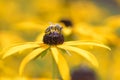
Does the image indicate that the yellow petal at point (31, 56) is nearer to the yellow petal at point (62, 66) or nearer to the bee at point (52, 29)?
the yellow petal at point (62, 66)

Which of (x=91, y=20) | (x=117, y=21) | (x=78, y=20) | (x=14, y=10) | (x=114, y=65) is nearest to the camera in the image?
(x=114, y=65)

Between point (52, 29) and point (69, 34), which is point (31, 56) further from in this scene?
point (69, 34)

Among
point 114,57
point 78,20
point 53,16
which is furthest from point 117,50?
point 53,16

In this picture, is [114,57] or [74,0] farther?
[74,0]

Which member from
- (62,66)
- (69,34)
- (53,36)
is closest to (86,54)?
(62,66)

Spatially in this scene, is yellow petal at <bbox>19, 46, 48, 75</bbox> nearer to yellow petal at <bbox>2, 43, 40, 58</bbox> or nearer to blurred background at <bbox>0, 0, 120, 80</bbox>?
yellow petal at <bbox>2, 43, 40, 58</bbox>

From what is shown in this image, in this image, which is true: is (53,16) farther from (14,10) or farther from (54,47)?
(54,47)

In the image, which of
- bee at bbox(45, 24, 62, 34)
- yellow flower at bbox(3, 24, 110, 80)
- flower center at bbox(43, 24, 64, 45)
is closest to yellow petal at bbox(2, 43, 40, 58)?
yellow flower at bbox(3, 24, 110, 80)
